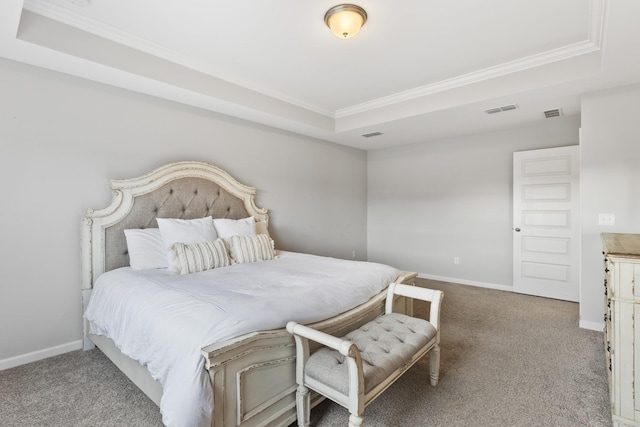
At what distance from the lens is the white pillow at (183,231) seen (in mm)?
2715

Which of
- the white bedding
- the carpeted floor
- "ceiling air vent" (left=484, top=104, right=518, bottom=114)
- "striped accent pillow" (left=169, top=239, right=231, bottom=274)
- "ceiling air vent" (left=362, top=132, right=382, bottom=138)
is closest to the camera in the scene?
the white bedding

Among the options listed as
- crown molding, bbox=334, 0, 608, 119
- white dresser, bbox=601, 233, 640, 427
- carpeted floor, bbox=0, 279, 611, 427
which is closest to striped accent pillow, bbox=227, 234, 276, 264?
carpeted floor, bbox=0, 279, 611, 427

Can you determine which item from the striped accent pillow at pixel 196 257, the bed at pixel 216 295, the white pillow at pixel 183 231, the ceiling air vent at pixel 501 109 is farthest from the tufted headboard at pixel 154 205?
the ceiling air vent at pixel 501 109

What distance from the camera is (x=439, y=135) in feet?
15.3

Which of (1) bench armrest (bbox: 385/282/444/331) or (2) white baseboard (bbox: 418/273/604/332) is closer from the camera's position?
(1) bench armrest (bbox: 385/282/444/331)

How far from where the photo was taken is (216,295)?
5.87ft

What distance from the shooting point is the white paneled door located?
3.85 m

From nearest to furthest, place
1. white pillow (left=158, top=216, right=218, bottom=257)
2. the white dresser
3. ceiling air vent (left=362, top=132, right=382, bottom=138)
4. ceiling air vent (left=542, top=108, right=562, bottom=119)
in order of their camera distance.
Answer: the white dresser
white pillow (left=158, top=216, right=218, bottom=257)
ceiling air vent (left=542, top=108, right=562, bottom=119)
ceiling air vent (left=362, top=132, right=382, bottom=138)

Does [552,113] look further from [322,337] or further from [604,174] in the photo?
[322,337]

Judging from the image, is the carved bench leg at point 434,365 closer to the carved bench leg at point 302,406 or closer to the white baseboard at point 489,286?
the carved bench leg at point 302,406

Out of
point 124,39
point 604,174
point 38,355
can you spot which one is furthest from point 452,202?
point 38,355

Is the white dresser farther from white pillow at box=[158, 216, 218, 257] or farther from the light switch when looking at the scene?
white pillow at box=[158, 216, 218, 257]

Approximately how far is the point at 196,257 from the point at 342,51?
214 cm

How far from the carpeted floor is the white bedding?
337 mm
